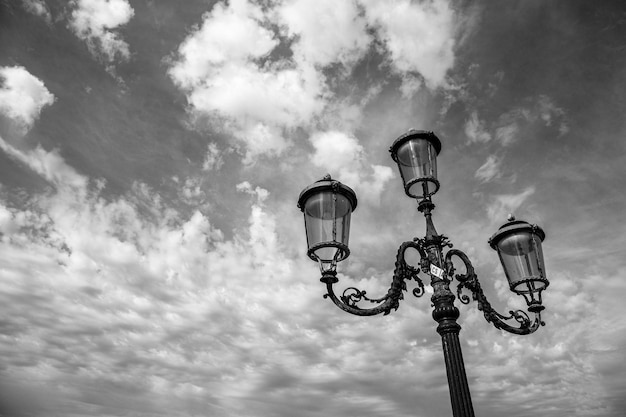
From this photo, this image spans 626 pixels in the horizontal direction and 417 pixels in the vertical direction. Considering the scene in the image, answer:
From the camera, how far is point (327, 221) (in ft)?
18.5

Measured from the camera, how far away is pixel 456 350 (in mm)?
5000

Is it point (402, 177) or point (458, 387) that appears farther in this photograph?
point (402, 177)

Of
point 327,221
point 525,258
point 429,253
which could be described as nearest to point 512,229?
point 525,258

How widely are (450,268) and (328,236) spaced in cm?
188

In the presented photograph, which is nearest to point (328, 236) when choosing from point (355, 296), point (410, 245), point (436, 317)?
point (355, 296)

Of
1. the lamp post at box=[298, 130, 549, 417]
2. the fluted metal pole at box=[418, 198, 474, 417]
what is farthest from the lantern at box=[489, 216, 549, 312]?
the fluted metal pole at box=[418, 198, 474, 417]

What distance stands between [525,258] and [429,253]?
1.71 metres

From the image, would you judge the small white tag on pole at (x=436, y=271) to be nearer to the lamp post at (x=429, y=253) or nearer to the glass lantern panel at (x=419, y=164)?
the lamp post at (x=429, y=253)

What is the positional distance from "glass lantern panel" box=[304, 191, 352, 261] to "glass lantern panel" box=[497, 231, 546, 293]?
2.74 meters

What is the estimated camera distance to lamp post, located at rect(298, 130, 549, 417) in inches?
210

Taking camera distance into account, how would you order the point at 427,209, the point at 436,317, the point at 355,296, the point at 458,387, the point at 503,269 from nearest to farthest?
the point at 458,387 → the point at 436,317 → the point at 355,296 → the point at 427,209 → the point at 503,269

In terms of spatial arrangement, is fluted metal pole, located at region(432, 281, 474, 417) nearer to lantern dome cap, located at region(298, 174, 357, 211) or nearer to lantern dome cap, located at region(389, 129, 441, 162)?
lantern dome cap, located at region(298, 174, 357, 211)

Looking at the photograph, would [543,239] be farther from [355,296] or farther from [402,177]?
[355,296]

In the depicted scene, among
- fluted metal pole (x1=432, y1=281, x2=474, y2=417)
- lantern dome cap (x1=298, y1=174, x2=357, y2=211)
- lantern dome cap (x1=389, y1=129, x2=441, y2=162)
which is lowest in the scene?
fluted metal pole (x1=432, y1=281, x2=474, y2=417)
